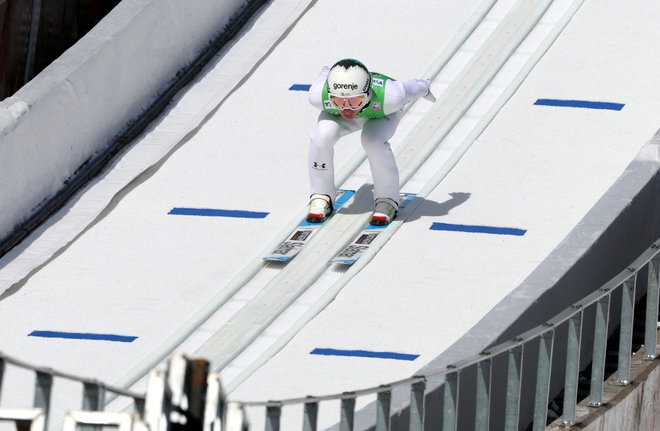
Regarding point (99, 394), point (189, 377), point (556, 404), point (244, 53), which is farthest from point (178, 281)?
point (189, 377)

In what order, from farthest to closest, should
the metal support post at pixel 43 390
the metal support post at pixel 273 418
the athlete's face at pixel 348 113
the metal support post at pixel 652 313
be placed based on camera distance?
the athlete's face at pixel 348 113, the metal support post at pixel 652 313, the metal support post at pixel 273 418, the metal support post at pixel 43 390

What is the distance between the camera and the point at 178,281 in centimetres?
1210

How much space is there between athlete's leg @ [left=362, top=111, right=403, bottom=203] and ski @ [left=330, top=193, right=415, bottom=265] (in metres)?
0.23

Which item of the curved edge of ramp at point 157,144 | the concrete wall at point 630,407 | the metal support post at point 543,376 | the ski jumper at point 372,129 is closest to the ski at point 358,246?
the ski jumper at point 372,129

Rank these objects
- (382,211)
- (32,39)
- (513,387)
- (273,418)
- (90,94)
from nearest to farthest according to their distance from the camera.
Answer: (273,418) < (513,387) < (382,211) < (90,94) < (32,39)

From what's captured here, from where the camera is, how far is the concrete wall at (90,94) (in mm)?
12984

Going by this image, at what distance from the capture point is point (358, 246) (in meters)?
12.3

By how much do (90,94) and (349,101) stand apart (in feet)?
9.16

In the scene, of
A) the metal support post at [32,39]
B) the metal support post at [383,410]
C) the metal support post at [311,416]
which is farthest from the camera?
the metal support post at [32,39]

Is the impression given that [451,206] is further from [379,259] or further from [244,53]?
[244,53]

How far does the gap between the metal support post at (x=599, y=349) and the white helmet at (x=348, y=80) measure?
306 centimetres

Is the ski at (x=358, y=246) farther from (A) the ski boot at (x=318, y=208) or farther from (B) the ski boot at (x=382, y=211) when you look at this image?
(A) the ski boot at (x=318, y=208)

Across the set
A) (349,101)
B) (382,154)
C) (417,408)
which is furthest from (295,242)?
(417,408)

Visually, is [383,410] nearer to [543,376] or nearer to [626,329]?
[543,376]
